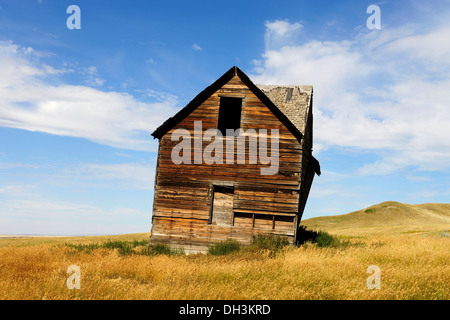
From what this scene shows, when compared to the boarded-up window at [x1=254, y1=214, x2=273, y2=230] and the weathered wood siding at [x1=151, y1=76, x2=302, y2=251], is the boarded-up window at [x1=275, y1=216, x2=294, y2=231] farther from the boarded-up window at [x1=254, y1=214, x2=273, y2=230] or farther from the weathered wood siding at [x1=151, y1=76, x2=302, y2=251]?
the boarded-up window at [x1=254, y1=214, x2=273, y2=230]

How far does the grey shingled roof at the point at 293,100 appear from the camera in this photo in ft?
52.5

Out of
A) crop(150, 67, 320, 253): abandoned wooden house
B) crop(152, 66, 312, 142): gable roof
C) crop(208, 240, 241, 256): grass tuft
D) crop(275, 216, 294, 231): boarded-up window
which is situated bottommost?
crop(208, 240, 241, 256): grass tuft

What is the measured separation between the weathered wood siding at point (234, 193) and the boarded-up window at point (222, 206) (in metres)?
0.23

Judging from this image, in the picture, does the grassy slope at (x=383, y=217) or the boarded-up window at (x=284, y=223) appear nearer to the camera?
the boarded-up window at (x=284, y=223)

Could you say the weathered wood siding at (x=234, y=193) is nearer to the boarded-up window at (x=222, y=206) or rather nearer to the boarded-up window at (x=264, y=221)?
the boarded-up window at (x=264, y=221)

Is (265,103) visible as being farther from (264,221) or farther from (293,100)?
(264,221)

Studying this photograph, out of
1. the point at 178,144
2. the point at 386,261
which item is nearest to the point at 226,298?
the point at 386,261

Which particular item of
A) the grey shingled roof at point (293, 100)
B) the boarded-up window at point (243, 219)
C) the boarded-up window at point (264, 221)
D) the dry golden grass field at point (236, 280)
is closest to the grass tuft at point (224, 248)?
the boarded-up window at point (243, 219)

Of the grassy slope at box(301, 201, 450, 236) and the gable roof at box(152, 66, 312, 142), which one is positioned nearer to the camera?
the gable roof at box(152, 66, 312, 142)

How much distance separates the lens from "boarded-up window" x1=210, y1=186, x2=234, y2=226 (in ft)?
47.5

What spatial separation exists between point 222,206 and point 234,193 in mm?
784

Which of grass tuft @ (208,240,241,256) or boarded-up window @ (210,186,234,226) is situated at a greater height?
boarded-up window @ (210,186,234,226)

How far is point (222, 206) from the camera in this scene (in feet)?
47.8

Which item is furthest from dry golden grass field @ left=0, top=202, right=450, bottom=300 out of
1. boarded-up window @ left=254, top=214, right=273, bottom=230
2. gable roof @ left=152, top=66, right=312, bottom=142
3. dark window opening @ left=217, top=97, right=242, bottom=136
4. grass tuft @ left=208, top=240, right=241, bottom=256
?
dark window opening @ left=217, top=97, right=242, bottom=136
